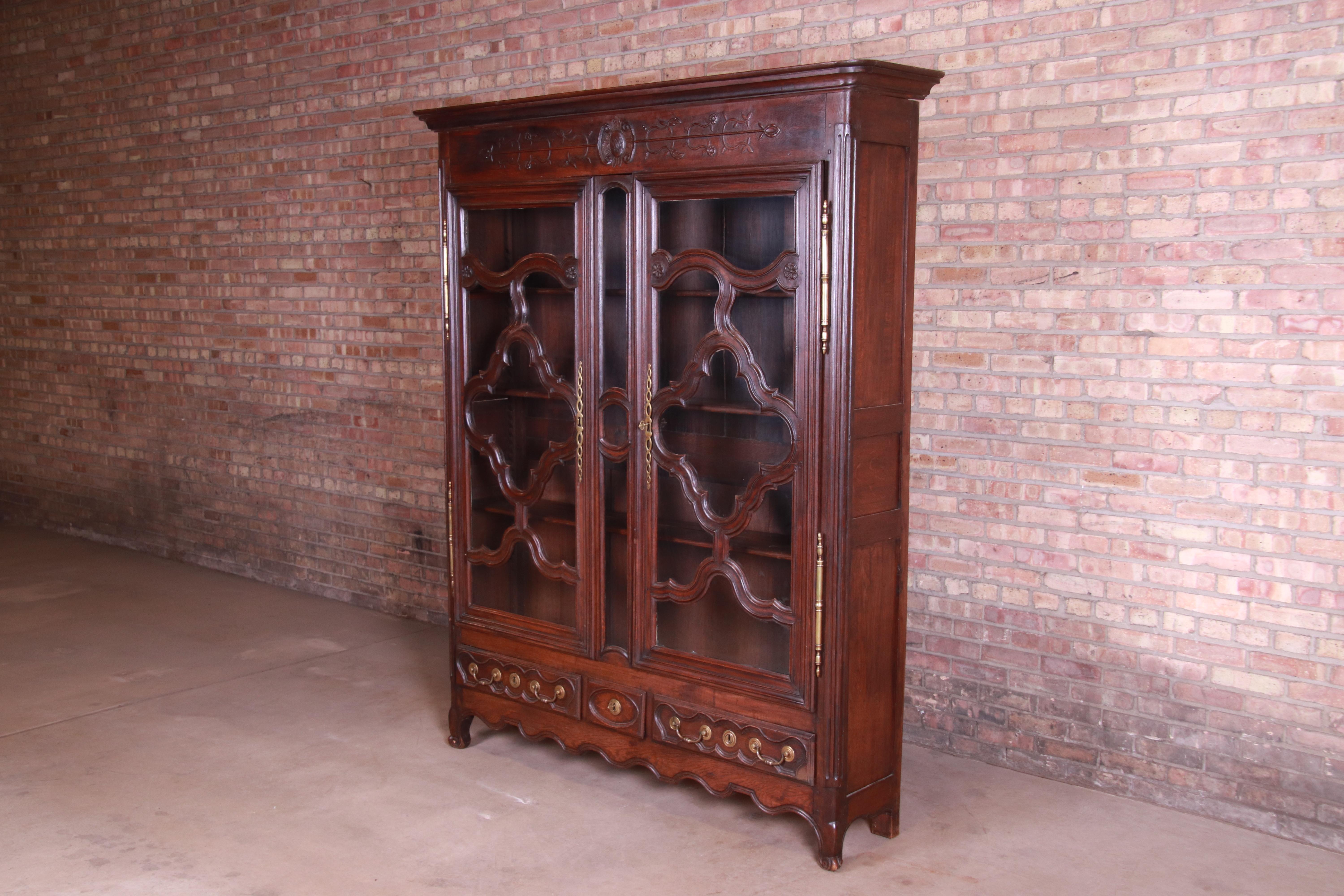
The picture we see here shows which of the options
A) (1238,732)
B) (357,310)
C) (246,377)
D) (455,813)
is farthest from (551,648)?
(246,377)

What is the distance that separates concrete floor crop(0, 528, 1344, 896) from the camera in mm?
3410

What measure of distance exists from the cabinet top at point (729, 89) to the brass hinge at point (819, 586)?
130 cm

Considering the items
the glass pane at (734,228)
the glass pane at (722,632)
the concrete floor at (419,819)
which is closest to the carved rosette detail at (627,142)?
the glass pane at (734,228)

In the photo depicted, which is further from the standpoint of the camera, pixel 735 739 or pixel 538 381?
pixel 538 381

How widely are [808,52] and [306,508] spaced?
387 centimetres

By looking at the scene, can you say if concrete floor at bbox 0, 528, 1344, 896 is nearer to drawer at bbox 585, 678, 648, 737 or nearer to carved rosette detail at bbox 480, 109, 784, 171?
drawer at bbox 585, 678, 648, 737

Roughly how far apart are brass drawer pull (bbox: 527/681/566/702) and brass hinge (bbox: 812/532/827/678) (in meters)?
1.08

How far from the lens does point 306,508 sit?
6637mm

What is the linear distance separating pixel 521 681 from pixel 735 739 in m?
0.96

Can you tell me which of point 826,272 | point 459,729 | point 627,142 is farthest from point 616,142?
point 459,729

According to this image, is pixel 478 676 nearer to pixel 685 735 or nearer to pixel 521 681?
pixel 521 681

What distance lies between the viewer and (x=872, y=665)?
3645 mm

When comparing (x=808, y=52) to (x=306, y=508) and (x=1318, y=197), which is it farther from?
(x=306, y=508)

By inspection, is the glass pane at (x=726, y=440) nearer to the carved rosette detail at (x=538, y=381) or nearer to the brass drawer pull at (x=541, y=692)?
the carved rosette detail at (x=538, y=381)
